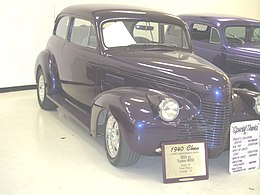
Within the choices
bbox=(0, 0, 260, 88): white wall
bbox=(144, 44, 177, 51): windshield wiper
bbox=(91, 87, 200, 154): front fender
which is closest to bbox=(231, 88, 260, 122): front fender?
bbox=(91, 87, 200, 154): front fender

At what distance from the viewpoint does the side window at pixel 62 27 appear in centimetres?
485

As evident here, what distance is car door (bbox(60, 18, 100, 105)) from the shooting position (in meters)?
4.12

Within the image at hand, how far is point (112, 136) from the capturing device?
357 centimetres

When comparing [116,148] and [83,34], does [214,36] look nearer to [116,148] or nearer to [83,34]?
[83,34]

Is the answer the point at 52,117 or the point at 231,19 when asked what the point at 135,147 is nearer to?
the point at 52,117

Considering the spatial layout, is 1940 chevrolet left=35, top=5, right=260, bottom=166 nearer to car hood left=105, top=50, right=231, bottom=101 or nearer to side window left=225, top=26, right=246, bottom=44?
car hood left=105, top=50, right=231, bottom=101

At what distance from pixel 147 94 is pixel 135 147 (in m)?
0.47

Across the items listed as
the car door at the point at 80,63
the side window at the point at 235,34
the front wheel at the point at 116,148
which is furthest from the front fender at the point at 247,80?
the front wheel at the point at 116,148

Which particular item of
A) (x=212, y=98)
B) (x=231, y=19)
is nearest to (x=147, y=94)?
(x=212, y=98)

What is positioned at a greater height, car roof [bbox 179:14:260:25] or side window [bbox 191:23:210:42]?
car roof [bbox 179:14:260:25]

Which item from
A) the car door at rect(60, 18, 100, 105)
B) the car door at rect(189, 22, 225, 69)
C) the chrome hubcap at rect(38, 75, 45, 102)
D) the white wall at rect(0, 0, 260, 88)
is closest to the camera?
the car door at rect(60, 18, 100, 105)

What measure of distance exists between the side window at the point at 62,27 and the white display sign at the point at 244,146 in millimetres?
2424

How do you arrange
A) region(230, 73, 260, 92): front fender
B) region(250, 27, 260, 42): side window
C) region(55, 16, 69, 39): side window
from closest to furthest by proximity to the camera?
region(230, 73, 260, 92): front fender → region(55, 16, 69, 39): side window → region(250, 27, 260, 42): side window

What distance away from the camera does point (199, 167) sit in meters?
3.31
